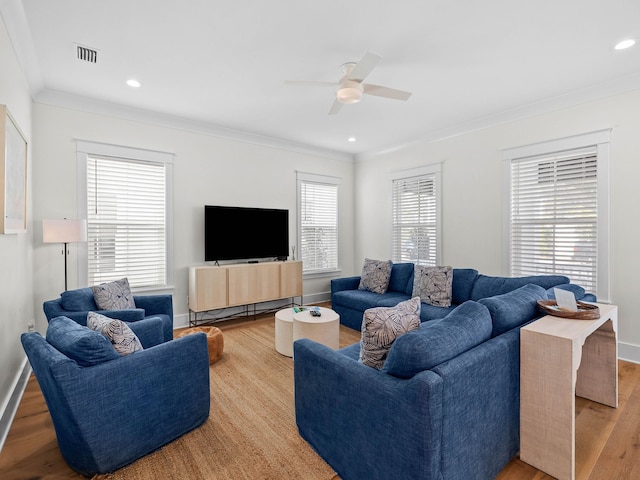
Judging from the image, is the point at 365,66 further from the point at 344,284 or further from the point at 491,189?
the point at 344,284

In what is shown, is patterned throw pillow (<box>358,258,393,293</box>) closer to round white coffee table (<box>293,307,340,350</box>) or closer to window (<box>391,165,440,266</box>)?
window (<box>391,165,440,266</box>)

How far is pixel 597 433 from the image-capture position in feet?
6.97

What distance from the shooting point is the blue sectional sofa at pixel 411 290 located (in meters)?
Result: 3.31

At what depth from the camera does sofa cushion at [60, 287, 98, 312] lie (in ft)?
9.12

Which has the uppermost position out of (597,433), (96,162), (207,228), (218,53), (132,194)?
(218,53)

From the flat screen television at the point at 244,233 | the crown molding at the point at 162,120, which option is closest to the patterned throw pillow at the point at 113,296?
the flat screen television at the point at 244,233

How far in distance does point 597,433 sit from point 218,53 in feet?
13.4

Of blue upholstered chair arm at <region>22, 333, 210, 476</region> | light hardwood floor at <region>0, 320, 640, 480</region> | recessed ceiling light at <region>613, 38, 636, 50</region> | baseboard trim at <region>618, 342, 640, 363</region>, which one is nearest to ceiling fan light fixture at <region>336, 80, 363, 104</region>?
recessed ceiling light at <region>613, 38, 636, 50</region>

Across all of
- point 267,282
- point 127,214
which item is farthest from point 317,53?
point 267,282

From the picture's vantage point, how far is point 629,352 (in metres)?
3.26

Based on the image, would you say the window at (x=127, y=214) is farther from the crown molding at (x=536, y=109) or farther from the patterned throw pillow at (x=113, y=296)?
the crown molding at (x=536, y=109)

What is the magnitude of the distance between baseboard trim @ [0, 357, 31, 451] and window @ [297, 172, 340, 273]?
3.80m

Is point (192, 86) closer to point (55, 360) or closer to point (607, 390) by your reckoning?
point (55, 360)

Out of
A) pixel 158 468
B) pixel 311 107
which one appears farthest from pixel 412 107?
pixel 158 468
